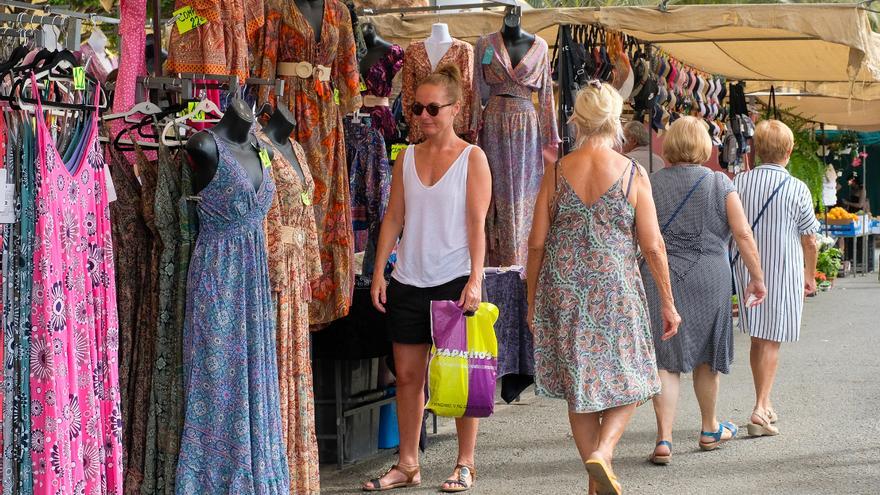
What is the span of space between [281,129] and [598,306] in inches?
63.3

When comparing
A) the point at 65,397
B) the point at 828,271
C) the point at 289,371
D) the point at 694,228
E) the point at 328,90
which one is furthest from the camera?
the point at 828,271

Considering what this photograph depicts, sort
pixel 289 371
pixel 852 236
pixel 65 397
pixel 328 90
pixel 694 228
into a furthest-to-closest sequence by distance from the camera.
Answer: pixel 852 236, pixel 694 228, pixel 328 90, pixel 289 371, pixel 65 397

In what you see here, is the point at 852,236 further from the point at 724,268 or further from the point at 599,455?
the point at 599,455

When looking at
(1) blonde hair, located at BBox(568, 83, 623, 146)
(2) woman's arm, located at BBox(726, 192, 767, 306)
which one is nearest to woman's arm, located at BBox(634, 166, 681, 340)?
(1) blonde hair, located at BBox(568, 83, 623, 146)

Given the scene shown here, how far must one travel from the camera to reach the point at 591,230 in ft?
16.4

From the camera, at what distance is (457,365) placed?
17.9 feet

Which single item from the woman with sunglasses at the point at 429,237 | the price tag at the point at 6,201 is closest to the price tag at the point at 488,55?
the woman with sunglasses at the point at 429,237

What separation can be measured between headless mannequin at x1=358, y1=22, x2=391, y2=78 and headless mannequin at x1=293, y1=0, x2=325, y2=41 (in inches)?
44.7

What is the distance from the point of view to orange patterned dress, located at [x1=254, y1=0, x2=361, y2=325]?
5469 mm

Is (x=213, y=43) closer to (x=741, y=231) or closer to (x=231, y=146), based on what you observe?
(x=231, y=146)

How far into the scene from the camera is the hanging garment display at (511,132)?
22.0ft

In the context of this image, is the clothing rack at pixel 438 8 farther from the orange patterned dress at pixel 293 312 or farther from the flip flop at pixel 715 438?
the flip flop at pixel 715 438

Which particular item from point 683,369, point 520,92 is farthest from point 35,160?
point 683,369

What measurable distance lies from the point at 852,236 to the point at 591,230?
16.6m
